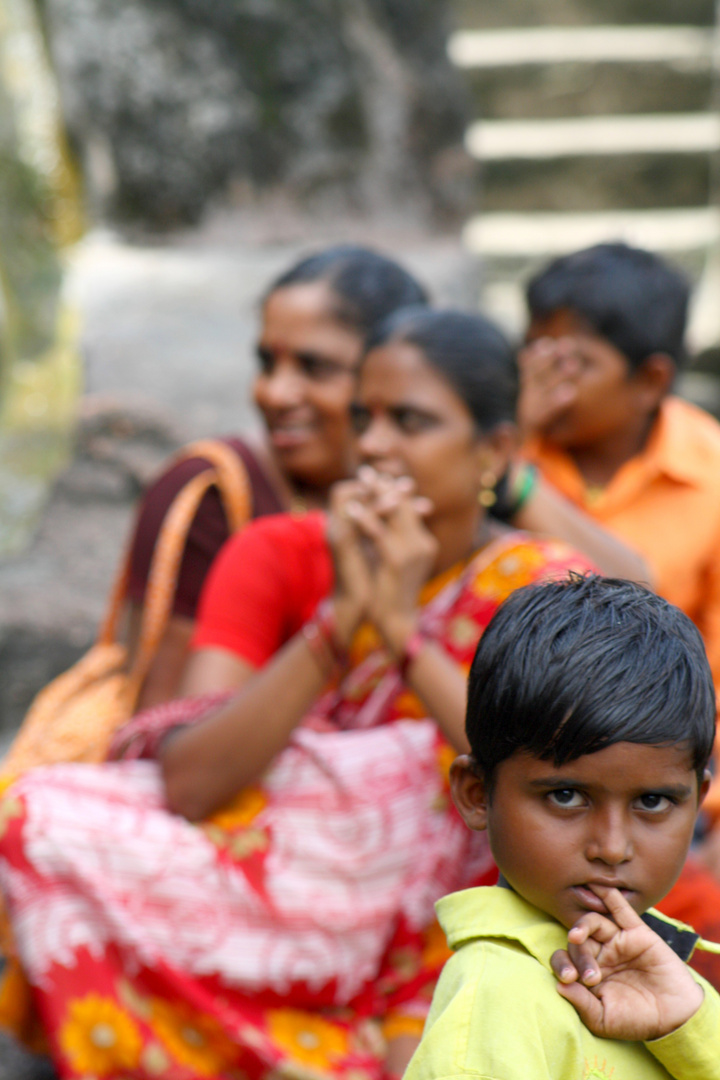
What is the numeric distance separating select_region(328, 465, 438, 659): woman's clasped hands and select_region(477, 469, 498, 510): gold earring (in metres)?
0.24

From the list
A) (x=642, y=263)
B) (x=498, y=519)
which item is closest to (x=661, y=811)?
(x=498, y=519)

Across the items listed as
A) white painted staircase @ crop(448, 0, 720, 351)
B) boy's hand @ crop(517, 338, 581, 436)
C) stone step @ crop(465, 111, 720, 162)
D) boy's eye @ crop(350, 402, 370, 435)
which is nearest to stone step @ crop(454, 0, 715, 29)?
white painted staircase @ crop(448, 0, 720, 351)

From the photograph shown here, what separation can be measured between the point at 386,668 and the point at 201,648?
1.15 feet

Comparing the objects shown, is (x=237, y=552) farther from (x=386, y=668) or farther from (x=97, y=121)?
(x=97, y=121)

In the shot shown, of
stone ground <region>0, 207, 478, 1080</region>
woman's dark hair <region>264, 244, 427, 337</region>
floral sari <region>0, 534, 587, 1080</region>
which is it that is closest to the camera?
floral sari <region>0, 534, 587, 1080</region>

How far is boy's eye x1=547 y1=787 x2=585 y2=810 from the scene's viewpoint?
1102 millimetres

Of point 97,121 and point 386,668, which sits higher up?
point 97,121

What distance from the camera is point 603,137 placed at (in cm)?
579

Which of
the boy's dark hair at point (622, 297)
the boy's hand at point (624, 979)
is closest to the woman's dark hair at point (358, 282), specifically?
the boy's dark hair at point (622, 297)

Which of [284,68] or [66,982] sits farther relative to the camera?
[284,68]

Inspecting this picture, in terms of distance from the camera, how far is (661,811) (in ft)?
3.63

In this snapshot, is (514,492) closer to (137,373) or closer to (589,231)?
(137,373)

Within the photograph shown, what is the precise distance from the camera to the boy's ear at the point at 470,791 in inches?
47.8

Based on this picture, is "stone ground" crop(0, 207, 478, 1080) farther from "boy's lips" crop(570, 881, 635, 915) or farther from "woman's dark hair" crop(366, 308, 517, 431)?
"boy's lips" crop(570, 881, 635, 915)
